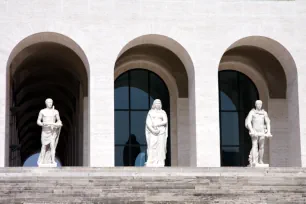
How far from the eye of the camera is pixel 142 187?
19562 millimetres

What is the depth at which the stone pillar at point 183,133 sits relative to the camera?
28.8 metres

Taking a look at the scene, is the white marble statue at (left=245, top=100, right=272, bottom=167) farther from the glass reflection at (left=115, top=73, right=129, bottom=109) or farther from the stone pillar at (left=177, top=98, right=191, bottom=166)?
the glass reflection at (left=115, top=73, right=129, bottom=109)

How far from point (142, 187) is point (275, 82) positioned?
37.6 feet

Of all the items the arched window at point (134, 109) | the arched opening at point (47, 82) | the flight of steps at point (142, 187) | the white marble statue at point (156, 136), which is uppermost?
the arched opening at point (47, 82)

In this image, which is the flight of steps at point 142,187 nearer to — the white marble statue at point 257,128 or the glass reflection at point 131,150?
the white marble statue at point 257,128

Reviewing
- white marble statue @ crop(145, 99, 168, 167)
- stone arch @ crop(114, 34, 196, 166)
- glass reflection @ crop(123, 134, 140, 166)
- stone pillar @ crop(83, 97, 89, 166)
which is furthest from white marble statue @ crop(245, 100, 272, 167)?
stone pillar @ crop(83, 97, 89, 166)

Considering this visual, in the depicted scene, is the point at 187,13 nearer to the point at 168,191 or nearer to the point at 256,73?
the point at 256,73

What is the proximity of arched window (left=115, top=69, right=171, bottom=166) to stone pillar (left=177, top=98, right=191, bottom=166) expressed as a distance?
103cm

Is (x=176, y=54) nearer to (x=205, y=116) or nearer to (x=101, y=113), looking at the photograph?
(x=205, y=116)

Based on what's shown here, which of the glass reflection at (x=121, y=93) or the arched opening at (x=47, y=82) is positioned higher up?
the arched opening at (x=47, y=82)

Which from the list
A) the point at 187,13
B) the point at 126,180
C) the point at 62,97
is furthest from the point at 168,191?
the point at 62,97

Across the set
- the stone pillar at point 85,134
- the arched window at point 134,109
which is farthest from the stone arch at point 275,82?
the stone pillar at point 85,134

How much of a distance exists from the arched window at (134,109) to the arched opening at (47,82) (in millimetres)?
1502

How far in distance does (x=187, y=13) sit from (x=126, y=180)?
7.91 meters
